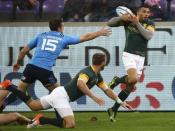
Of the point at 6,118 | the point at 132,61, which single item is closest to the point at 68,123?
the point at 6,118

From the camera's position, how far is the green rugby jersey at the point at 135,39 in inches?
496

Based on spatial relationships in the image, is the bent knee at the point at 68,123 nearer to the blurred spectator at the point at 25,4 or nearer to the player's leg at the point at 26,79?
the player's leg at the point at 26,79

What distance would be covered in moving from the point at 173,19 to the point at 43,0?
3329mm

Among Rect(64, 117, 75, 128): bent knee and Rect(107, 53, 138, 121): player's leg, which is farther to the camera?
Rect(107, 53, 138, 121): player's leg

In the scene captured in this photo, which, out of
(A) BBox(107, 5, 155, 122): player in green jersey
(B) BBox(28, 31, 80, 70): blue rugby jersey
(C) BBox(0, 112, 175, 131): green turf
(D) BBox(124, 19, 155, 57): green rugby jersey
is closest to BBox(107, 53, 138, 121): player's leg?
(A) BBox(107, 5, 155, 122): player in green jersey

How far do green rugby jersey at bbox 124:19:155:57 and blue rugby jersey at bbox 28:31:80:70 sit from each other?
4.38ft

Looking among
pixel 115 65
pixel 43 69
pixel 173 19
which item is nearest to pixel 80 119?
pixel 43 69

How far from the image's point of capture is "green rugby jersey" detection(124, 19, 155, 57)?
12609 mm

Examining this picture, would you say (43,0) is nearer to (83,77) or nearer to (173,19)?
(173,19)

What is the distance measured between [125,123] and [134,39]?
1.74 m

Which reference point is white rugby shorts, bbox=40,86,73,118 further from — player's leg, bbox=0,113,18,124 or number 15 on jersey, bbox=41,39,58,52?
number 15 on jersey, bbox=41,39,58,52

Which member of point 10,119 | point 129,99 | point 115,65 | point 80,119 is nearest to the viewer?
point 10,119

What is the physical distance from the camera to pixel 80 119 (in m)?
→ 12.8

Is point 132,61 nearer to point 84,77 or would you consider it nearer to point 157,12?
point 84,77
